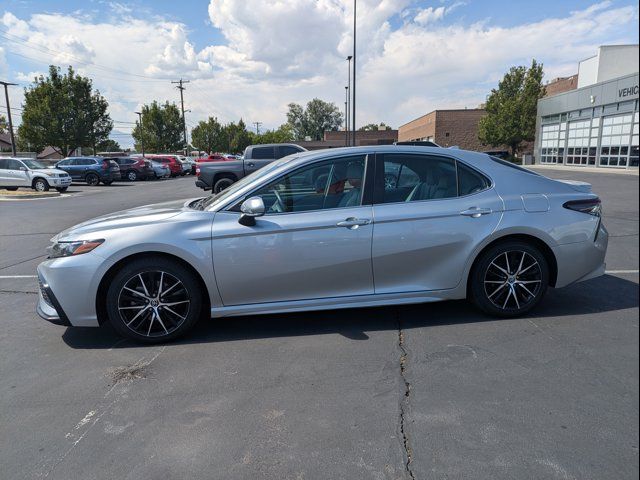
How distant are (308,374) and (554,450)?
1669mm

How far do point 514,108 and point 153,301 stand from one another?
45.3 meters

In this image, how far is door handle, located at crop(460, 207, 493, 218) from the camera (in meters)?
4.25

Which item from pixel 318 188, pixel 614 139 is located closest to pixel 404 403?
pixel 318 188

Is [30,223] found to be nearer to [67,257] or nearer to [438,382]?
[67,257]

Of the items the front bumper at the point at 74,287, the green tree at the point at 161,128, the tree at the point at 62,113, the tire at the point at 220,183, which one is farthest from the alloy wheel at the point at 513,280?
the green tree at the point at 161,128

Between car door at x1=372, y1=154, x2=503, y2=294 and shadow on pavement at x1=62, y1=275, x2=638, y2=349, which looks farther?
shadow on pavement at x1=62, y1=275, x2=638, y2=349

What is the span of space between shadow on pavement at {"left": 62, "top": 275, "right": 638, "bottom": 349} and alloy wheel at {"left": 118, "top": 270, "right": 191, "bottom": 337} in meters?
0.19

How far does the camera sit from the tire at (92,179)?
2769 cm

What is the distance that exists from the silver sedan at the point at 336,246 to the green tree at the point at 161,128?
197ft

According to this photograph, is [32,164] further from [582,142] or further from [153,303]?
[582,142]

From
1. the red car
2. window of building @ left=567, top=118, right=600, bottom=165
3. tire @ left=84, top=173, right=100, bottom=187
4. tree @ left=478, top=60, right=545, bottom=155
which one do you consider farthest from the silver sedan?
tree @ left=478, top=60, right=545, bottom=155

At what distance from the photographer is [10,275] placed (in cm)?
677

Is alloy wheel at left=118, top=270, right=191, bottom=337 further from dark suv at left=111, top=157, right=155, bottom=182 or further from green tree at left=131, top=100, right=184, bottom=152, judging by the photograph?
green tree at left=131, top=100, right=184, bottom=152

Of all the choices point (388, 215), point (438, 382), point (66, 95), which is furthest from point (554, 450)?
point (66, 95)
